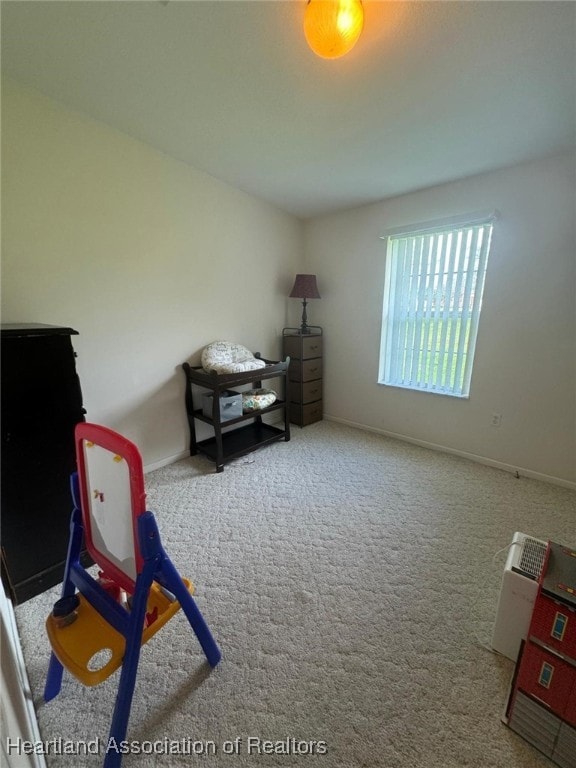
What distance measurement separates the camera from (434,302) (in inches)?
104

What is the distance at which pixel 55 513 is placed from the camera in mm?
1437

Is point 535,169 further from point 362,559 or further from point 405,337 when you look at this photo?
point 362,559

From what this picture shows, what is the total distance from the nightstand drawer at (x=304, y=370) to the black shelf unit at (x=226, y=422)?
0.36m

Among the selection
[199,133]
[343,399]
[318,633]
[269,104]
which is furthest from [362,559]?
[199,133]

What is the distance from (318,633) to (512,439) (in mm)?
2114

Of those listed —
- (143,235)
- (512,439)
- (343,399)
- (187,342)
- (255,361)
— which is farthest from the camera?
(343,399)

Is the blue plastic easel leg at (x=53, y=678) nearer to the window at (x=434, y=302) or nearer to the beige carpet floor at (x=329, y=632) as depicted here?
the beige carpet floor at (x=329, y=632)

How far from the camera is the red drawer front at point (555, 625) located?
32.7 inches

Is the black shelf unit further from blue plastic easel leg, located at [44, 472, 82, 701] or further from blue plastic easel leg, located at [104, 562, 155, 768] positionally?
blue plastic easel leg, located at [104, 562, 155, 768]

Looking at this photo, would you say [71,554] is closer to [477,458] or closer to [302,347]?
[302,347]

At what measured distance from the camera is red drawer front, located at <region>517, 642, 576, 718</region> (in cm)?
83

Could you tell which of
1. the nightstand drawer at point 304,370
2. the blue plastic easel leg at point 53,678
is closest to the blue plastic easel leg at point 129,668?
the blue plastic easel leg at point 53,678

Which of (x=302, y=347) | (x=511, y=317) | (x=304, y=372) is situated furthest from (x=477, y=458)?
(x=302, y=347)

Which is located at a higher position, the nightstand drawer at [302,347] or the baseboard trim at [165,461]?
the nightstand drawer at [302,347]
